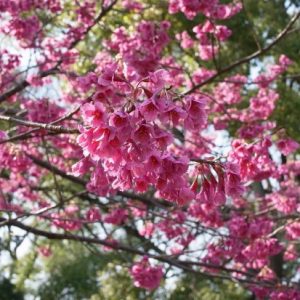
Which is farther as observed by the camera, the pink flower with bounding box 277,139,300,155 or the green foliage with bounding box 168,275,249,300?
the green foliage with bounding box 168,275,249,300

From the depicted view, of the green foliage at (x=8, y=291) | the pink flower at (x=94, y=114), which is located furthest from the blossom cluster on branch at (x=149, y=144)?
the green foliage at (x=8, y=291)

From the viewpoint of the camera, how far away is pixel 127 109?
6.04ft

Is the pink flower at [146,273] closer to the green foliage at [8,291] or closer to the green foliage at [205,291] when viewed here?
the green foliage at [205,291]

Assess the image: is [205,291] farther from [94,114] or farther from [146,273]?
[94,114]

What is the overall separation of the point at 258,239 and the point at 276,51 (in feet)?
12.6

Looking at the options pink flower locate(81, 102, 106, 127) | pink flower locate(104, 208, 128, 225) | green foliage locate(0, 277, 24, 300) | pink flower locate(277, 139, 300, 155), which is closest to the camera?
pink flower locate(81, 102, 106, 127)

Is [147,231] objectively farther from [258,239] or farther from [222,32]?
[222,32]

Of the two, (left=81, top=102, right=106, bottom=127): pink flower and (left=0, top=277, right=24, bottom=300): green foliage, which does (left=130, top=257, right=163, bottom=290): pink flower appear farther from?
(left=0, top=277, right=24, bottom=300): green foliage

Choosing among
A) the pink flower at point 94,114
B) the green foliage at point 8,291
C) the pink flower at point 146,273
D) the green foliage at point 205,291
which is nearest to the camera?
the pink flower at point 94,114

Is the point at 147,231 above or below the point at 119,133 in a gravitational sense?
above

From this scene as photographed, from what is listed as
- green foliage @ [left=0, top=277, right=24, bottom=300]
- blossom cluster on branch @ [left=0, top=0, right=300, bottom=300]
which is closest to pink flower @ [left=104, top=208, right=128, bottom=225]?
blossom cluster on branch @ [left=0, top=0, right=300, bottom=300]

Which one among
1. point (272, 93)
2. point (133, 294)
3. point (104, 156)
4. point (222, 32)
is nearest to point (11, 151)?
point (104, 156)

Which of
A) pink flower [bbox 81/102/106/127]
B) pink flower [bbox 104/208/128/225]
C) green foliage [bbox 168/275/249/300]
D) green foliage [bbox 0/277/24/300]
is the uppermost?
green foliage [bbox 0/277/24/300]

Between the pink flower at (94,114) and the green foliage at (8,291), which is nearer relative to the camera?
the pink flower at (94,114)
